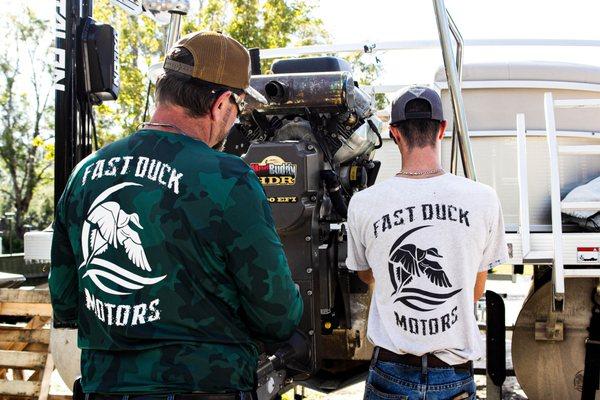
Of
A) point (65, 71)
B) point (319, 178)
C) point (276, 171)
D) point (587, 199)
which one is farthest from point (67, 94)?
point (587, 199)

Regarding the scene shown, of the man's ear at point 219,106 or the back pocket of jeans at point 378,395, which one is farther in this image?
the back pocket of jeans at point 378,395

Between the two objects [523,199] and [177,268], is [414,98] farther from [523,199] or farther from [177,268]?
[523,199]

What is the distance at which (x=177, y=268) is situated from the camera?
182cm

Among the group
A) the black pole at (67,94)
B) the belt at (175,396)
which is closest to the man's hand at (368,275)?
the belt at (175,396)

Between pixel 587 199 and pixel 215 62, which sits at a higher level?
pixel 215 62

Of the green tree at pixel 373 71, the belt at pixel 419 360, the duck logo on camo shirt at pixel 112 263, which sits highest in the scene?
the green tree at pixel 373 71

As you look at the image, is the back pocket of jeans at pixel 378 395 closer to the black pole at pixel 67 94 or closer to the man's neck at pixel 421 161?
the man's neck at pixel 421 161

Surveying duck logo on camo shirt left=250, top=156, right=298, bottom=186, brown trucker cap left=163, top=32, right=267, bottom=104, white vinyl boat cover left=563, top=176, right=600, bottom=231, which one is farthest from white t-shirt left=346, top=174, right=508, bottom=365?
white vinyl boat cover left=563, top=176, right=600, bottom=231

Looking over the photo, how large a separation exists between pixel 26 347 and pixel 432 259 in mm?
3978

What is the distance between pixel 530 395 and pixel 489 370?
3.86 ft

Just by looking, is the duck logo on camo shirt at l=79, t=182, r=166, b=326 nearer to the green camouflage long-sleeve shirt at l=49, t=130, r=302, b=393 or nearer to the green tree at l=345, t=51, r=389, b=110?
the green camouflage long-sleeve shirt at l=49, t=130, r=302, b=393

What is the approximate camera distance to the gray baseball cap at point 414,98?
2.58 meters

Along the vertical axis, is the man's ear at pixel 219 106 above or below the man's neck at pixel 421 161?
above

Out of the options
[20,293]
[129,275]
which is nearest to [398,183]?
[129,275]
